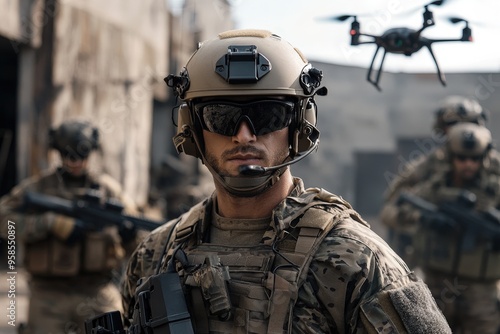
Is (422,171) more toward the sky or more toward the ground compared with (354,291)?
more toward the ground

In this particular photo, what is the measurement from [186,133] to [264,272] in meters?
0.57

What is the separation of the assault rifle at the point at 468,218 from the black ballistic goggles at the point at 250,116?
16.9ft

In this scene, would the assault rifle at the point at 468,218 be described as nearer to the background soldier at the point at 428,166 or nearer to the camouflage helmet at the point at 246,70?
the background soldier at the point at 428,166

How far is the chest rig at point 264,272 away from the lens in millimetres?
2430

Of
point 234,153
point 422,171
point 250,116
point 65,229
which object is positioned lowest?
point 65,229

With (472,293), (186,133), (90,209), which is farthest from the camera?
(472,293)

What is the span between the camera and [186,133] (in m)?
2.80

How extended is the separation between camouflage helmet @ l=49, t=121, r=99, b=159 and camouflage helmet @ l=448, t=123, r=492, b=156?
307 centimetres

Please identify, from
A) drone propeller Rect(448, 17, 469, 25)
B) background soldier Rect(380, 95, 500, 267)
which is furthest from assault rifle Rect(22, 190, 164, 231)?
drone propeller Rect(448, 17, 469, 25)

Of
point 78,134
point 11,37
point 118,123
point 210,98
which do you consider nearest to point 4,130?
point 118,123

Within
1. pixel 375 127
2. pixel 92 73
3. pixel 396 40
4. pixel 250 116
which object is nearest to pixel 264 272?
pixel 250 116

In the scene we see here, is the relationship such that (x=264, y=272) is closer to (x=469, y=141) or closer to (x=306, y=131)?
(x=306, y=131)

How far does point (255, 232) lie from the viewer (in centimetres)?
266

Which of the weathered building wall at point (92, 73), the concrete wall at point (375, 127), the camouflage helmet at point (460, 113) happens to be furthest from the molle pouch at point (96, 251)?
the concrete wall at point (375, 127)
